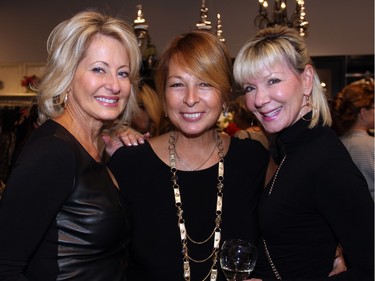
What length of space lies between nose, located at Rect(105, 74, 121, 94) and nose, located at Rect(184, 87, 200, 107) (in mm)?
354

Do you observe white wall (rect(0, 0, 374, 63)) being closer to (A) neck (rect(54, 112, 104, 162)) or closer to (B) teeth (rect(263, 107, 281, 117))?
(A) neck (rect(54, 112, 104, 162))

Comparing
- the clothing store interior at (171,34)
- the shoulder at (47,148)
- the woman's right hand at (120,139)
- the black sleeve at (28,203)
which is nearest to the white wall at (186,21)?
the clothing store interior at (171,34)

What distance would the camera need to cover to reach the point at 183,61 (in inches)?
83.5

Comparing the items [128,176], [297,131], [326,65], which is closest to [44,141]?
[128,176]

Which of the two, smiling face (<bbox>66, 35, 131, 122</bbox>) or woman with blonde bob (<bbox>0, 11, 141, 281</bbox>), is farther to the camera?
smiling face (<bbox>66, 35, 131, 122</bbox>)

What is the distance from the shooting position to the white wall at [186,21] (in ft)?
26.0

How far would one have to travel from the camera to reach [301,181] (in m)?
1.68

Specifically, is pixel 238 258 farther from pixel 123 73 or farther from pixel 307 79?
pixel 123 73

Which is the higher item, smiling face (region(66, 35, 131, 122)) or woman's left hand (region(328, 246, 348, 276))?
smiling face (region(66, 35, 131, 122))

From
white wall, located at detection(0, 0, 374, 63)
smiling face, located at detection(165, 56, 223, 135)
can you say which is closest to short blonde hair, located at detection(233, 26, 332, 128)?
smiling face, located at detection(165, 56, 223, 135)

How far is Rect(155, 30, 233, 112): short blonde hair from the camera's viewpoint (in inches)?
82.8

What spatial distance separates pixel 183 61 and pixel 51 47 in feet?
1.92

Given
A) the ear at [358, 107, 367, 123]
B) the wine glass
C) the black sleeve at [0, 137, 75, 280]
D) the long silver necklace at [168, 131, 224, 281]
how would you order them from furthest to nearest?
the ear at [358, 107, 367, 123] < the long silver necklace at [168, 131, 224, 281] < the wine glass < the black sleeve at [0, 137, 75, 280]

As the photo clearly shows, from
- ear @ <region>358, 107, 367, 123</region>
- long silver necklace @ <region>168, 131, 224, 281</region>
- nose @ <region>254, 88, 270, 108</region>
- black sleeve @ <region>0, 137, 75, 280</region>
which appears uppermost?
nose @ <region>254, 88, 270, 108</region>
